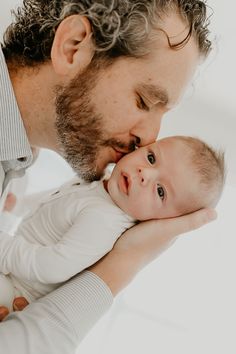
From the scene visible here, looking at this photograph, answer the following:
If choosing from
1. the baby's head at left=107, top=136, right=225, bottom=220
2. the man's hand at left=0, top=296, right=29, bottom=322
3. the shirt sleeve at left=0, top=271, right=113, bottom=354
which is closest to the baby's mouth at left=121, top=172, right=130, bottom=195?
the baby's head at left=107, top=136, right=225, bottom=220

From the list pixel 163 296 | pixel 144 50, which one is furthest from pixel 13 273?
pixel 163 296

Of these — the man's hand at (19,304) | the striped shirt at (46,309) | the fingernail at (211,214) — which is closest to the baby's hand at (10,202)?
the striped shirt at (46,309)

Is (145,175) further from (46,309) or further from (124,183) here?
(46,309)

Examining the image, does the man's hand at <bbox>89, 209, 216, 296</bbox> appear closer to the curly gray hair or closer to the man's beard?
the man's beard

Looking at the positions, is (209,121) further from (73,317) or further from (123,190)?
(73,317)

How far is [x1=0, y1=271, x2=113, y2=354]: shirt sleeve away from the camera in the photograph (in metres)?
1.00

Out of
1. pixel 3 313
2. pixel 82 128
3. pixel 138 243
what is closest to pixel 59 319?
pixel 3 313

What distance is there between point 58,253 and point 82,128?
33cm

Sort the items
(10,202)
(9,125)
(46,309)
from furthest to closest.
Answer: (10,202) < (9,125) < (46,309)

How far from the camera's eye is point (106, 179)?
129 cm

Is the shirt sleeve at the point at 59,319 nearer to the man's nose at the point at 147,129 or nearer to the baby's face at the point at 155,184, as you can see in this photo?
the baby's face at the point at 155,184

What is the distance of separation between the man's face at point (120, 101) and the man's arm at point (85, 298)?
217 millimetres

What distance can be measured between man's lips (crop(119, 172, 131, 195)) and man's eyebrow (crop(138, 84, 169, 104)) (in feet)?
0.62

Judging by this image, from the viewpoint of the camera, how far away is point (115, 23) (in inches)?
46.7
